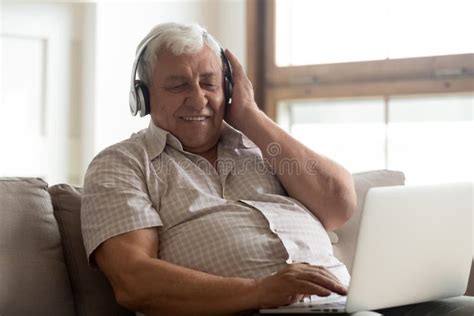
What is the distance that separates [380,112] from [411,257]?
76.5 inches

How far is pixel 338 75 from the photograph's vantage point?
3.39 metres

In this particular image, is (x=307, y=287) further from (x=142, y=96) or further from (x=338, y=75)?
(x=338, y=75)

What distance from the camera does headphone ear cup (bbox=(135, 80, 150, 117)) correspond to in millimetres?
1931

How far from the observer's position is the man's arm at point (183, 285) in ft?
4.89

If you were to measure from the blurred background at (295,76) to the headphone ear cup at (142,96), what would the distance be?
1.53 meters

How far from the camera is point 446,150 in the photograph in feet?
10.2

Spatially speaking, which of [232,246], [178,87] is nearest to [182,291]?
[232,246]

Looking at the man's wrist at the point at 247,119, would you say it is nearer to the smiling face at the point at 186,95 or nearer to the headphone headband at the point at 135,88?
the smiling face at the point at 186,95

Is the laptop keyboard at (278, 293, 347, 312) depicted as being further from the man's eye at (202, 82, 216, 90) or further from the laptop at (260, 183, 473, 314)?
the man's eye at (202, 82, 216, 90)

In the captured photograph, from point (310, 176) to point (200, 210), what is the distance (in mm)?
303

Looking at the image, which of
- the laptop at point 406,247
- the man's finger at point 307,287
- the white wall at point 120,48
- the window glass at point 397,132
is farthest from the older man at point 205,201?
the white wall at point 120,48

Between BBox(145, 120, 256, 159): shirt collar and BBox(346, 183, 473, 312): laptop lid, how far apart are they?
64cm

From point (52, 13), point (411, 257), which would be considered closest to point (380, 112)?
point (52, 13)

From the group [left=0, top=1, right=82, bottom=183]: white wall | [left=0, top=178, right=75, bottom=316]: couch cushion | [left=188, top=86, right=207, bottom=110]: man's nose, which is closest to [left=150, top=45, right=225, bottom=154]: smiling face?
[left=188, top=86, right=207, bottom=110]: man's nose
